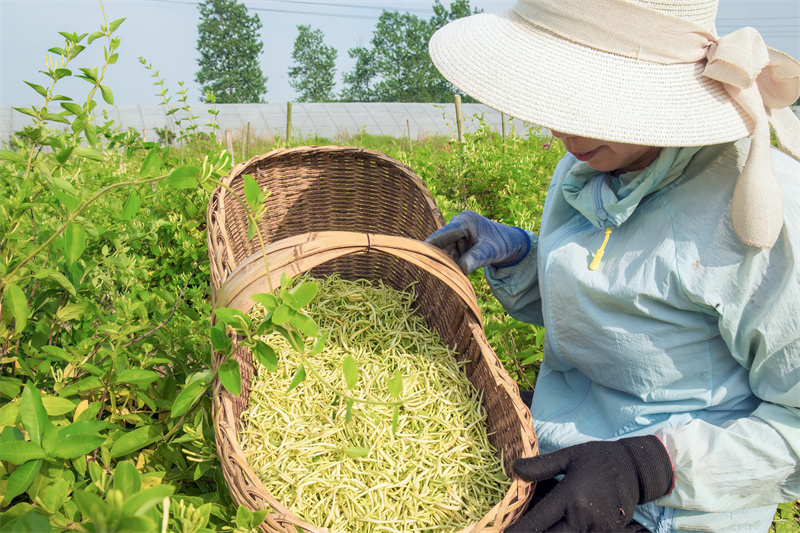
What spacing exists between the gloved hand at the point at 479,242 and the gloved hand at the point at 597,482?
55cm

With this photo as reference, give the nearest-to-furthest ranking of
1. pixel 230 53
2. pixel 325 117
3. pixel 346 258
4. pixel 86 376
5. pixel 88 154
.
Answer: pixel 88 154 < pixel 86 376 < pixel 346 258 < pixel 325 117 < pixel 230 53

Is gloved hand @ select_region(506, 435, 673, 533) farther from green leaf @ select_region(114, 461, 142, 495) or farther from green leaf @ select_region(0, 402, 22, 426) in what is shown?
green leaf @ select_region(0, 402, 22, 426)

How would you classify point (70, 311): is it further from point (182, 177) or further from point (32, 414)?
point (182, 177)

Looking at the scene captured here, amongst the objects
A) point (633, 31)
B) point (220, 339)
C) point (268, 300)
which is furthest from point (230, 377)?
point (633, 31)

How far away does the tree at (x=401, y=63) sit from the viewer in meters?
37.1

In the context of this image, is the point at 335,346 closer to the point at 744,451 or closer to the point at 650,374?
Result: the point at 650,374

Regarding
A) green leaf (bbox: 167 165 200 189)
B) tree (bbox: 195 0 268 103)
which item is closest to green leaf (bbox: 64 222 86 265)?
green leaf (bbox: 167 165 200 189)

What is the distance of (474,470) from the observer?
4.29 ft

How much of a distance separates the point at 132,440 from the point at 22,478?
0.27 meters

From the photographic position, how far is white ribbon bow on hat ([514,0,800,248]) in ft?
3.41

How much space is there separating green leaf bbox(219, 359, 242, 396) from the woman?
1.91 feet

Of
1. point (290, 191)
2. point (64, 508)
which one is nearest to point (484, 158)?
point (290, 191)

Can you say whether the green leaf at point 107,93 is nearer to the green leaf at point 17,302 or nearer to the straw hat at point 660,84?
the green leaf at point 17,302

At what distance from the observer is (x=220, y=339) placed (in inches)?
42.0
